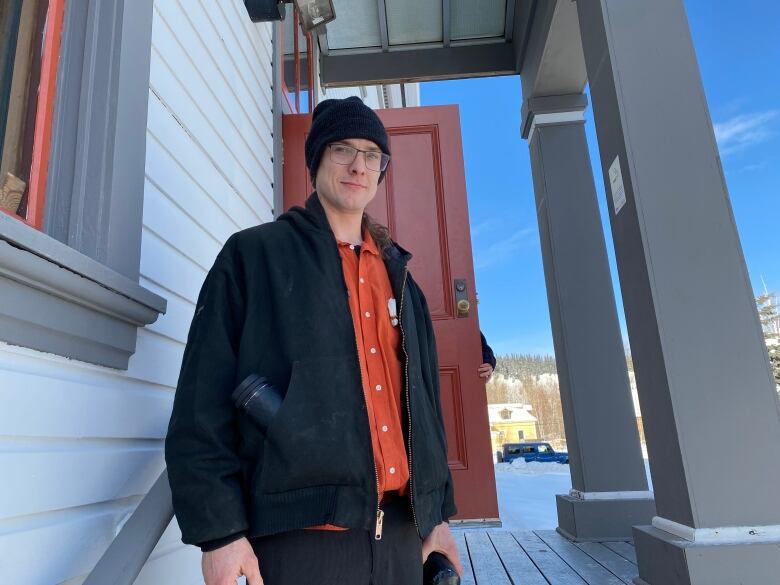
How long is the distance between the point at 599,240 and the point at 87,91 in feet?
9.55

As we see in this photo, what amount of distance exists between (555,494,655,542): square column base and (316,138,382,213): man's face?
2487 mm

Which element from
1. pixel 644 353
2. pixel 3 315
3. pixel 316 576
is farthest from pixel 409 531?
pixel 644 353

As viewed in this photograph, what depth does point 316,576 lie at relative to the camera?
2.79 ft

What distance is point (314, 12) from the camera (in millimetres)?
2768

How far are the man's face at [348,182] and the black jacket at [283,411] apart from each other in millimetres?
120

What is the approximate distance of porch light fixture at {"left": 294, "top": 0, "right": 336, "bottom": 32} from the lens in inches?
107

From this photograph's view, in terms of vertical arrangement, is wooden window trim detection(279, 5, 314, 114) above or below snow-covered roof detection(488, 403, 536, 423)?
above

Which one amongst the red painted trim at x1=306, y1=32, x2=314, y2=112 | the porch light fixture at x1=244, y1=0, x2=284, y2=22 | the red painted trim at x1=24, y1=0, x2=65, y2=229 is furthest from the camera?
the red painted trim at x1=306, y1=32, x2=314, y2=112

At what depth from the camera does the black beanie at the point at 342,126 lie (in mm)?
1217

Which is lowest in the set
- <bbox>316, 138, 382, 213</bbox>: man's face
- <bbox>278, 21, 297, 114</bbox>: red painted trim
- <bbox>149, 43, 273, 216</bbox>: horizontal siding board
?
<bbox>316, 138, 382, 213</bbox>: man's face

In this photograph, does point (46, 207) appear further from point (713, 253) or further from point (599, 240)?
point (599, 240)

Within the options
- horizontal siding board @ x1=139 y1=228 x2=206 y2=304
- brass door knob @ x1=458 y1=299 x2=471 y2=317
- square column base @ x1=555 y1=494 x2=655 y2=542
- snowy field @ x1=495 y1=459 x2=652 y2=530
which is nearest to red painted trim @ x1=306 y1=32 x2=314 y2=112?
brass door knob @ x1=458 y1=299 x2=471 y2=317

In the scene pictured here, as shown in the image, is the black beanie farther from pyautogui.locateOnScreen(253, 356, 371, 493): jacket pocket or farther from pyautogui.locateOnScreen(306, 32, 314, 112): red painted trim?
pyautogui.locateOnScreen(306, 32, 314, 112): red painted trim

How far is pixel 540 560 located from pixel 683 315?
4.80 feet
